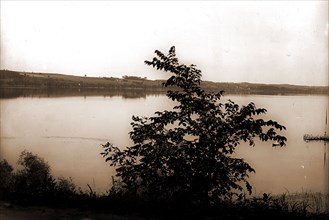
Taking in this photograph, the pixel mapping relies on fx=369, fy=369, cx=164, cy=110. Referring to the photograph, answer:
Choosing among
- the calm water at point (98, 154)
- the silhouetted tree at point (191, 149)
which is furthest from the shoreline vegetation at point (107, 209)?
the calm water at point (98, 154)

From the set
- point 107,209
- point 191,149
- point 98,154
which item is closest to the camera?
point 107,209

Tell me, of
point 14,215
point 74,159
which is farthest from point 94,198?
point 74,159

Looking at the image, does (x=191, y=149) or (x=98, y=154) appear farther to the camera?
(x=98, y=154)

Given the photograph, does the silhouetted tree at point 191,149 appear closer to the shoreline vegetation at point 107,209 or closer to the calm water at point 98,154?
the shoreline vegetation at point 107,209

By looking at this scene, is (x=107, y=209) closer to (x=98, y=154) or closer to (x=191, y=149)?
(x=191, y=149)

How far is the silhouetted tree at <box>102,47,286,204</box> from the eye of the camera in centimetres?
632

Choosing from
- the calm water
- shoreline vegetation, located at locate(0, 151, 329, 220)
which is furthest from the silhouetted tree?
the calm water

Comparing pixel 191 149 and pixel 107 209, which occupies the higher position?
pixel 191 149

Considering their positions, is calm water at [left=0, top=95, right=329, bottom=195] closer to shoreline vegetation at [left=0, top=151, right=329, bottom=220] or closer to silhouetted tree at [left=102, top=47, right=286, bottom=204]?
silhouetted tree at [left=102, top=47, right=286, bottom=204]

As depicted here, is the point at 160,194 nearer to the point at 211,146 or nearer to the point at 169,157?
the point at 169,157

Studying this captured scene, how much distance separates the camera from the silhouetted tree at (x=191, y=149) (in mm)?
6316

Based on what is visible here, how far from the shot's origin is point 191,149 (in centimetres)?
645

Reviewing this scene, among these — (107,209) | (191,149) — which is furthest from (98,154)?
(107,209)

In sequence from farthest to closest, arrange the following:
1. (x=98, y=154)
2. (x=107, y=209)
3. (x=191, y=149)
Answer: (x=98, y=154) → (x=191, y=149) → (x=107, y=209)
